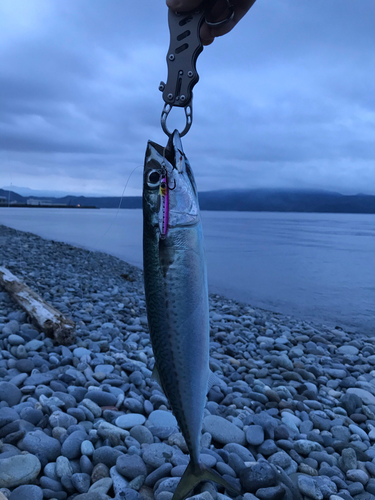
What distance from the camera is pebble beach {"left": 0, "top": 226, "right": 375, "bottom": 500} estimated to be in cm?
303

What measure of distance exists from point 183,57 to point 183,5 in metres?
0.31

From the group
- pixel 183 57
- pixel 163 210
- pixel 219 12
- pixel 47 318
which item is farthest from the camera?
pixel 47 318

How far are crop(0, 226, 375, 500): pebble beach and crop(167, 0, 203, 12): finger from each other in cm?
323

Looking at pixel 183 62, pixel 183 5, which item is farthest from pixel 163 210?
pixel 183 5

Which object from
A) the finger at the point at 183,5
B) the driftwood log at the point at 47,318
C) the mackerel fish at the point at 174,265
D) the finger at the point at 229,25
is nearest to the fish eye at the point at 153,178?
the mackerel fish at the point at 174,265

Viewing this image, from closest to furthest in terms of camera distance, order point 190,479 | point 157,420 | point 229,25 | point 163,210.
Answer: point 163,210, point 190,479, point 229,25, point 157,420

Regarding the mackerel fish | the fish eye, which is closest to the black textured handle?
the mackerel fish

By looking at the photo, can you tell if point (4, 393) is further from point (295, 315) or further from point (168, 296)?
point (295, 315)

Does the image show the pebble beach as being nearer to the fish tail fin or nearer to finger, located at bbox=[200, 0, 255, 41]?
the fish tail fin

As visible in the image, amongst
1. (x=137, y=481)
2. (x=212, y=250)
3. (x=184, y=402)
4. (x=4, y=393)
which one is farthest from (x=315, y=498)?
(x=212, y=250)

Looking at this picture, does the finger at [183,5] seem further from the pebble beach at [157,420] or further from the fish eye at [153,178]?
the pebble beach at [157,420]

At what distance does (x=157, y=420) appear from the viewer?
392cm

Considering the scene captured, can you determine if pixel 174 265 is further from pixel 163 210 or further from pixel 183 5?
pixel 183 5

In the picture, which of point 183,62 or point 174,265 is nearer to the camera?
point 174,265
